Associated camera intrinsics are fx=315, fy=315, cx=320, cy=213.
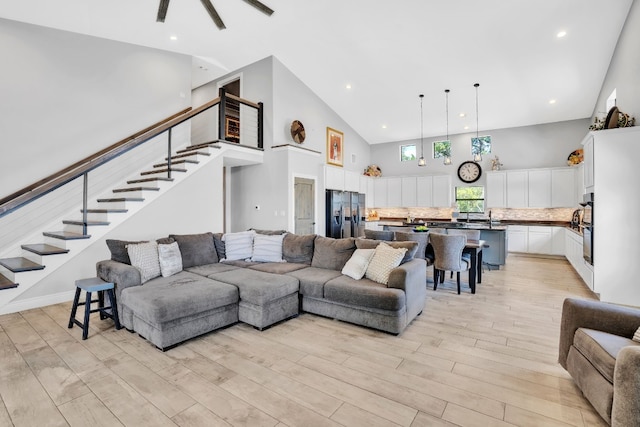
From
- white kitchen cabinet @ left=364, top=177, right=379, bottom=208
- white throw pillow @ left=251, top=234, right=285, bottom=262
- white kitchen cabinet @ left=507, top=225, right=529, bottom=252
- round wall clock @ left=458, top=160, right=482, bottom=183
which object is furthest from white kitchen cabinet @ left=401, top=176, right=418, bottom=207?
white throw pillow @ left=251, top=234, right=285, bottom=262

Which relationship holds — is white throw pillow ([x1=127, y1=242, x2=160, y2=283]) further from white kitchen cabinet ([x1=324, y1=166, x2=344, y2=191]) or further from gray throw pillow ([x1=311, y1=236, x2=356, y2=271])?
white kitchen cabinet ([x1=324, y1=166, x2=344, y2=191])

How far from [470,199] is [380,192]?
268 centimetres

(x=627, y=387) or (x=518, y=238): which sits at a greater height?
(x=518, y=238)

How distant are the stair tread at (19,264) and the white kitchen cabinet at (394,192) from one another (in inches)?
336

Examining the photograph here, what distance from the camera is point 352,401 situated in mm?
2080

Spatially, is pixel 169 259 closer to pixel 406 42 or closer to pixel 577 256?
pixel 406 42

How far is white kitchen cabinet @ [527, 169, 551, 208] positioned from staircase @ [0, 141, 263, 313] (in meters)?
7.24

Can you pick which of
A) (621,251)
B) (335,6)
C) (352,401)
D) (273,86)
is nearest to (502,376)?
(352,401)

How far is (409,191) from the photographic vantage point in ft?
32.2

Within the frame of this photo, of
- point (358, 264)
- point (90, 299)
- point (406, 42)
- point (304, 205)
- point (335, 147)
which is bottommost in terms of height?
point (90, 299)

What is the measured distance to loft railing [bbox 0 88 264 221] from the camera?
12.1ft

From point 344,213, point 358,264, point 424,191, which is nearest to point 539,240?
point 424,191

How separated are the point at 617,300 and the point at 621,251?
2.03ft

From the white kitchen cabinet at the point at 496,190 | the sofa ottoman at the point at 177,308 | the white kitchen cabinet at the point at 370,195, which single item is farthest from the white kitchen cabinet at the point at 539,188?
the sofa ottoman at the point at 177,308
